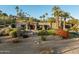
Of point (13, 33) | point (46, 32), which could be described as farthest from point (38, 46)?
point (13, 33)

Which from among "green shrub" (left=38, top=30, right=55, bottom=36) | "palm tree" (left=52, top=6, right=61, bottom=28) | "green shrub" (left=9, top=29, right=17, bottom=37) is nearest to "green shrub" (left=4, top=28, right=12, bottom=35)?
"green shrub" (left=9, top=29, right=17, bottom=37)

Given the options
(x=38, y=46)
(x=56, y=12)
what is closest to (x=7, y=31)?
(x=38, y=46)

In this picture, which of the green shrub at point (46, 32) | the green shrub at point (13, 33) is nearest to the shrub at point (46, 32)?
the green shrub at point (46, 32)

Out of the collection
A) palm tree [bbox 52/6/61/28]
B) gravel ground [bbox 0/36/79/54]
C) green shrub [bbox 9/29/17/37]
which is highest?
palm tree [bbox 52/6/61/28]

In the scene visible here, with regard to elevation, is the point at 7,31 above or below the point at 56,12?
below

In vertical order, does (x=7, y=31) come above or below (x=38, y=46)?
above

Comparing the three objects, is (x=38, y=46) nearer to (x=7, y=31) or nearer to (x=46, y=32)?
(x=46, y=32)

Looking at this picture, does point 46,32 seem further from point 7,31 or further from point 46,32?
point 7,31

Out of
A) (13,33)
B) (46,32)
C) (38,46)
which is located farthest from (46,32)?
(13,33)

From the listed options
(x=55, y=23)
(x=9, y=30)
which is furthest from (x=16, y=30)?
(x=55, y=23)

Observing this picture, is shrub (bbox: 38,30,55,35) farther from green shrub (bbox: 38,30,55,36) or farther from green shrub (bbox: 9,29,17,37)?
green shrub (bbox: 9,29,17,37)

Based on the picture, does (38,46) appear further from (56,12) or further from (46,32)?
(56,12)

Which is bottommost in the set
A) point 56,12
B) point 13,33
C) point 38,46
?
point 38,46
